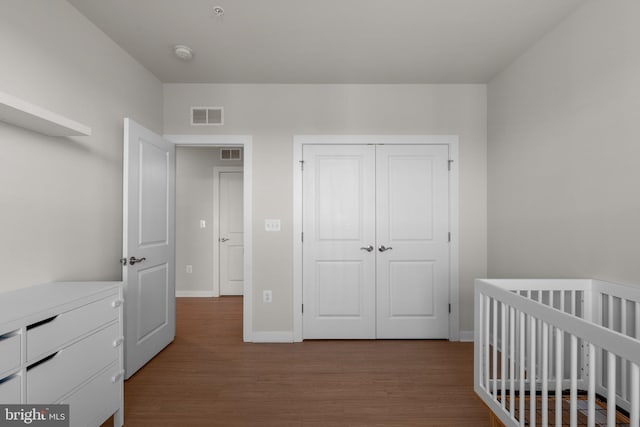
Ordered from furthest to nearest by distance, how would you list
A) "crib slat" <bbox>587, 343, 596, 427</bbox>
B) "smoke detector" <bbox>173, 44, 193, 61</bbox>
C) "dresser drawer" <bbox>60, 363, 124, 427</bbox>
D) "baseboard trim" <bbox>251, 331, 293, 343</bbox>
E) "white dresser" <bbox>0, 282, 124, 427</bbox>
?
1. "baseboard trim" <bbox>251, 331, 293, 343</bbox>
2. "smoke detector" <bbox>173, 44, 193, 61</bbox>
3. "dresser drawer" <bbox>60, 363, 124, 427</bbox>
4. "white dresser" <bbox>0, 282, 124, 427</bbox>
5. "crib slat" <bbox>587, 343, 596, 427</bbox>

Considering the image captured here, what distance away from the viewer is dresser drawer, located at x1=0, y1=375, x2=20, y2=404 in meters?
1.17

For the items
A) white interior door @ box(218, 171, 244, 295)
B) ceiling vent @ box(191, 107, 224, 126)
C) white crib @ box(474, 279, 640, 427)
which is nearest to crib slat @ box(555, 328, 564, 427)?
white crib @ box(474, 279, 640, 427)

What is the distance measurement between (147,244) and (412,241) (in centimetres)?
241

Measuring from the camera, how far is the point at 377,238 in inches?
127

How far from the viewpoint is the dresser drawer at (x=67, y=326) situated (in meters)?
1.30

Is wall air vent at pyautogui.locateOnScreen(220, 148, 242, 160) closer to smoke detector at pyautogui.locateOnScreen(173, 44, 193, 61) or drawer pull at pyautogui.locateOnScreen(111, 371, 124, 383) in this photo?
smoke detector at pyautogui.locateOnScreen(173, 44, 193, 61)

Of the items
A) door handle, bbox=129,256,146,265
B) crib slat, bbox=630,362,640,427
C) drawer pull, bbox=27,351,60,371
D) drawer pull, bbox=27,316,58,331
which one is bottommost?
drawer pull, bbox=27,351,60,371

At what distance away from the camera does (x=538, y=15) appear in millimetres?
2137

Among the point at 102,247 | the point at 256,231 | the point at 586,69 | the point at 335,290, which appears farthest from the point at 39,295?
the point at 586,69

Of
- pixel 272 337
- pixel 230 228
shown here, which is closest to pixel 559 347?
pixel 272 337

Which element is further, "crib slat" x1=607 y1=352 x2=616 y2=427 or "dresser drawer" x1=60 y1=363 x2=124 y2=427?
"dresser drawer" x1=60 y1=363 x2=124 y2=427

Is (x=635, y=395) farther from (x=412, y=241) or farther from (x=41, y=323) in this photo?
(x=412, y=241)

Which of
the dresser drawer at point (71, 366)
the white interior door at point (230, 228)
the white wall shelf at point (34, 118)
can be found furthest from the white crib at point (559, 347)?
the white interior door at point (230, 228)

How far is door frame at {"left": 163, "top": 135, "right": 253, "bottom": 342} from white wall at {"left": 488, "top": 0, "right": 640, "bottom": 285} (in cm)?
236
